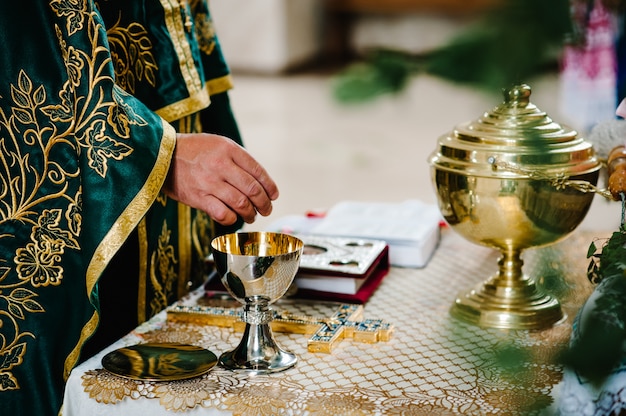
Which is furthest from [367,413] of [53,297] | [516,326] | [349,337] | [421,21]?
[421,21]

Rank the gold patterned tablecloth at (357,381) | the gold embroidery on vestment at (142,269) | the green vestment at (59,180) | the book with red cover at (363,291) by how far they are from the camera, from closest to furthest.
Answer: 1. the gold patterned tablecloth at (357,381)
2. the green vestment at (59,180)
3. the book with red cover at (363,291)
4. the gold embroidery on vestment at (142,269)

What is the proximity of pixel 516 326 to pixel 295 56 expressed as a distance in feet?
25.0

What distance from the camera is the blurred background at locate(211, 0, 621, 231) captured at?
1.12 ft

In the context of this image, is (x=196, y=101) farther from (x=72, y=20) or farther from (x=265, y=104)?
(x=265, y=104)

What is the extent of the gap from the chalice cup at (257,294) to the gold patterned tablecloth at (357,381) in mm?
17

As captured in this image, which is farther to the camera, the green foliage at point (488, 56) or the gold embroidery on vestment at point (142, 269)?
the gold embroidery on vestment at point (142, 269)

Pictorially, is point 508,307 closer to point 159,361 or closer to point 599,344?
point 159,361

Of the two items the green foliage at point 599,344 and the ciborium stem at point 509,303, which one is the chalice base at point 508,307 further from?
the green foliage at point 599,344

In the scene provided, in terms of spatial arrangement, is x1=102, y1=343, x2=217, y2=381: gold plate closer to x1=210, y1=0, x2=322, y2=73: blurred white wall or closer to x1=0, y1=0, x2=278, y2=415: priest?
x1=0, y1=0, x2=278, y2=415: priest

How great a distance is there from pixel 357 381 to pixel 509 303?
287mm

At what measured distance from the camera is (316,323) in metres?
1.00

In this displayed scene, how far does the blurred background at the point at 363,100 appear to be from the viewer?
34 cm

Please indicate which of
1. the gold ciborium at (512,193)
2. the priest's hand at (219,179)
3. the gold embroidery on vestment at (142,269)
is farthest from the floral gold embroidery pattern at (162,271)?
the gold ciborium at (512,193)

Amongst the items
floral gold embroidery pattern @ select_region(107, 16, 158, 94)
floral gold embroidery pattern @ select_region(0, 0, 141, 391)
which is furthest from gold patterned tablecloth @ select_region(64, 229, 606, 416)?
floral gold embroidery pattern @ select_region(107, 16, 158, 94)
